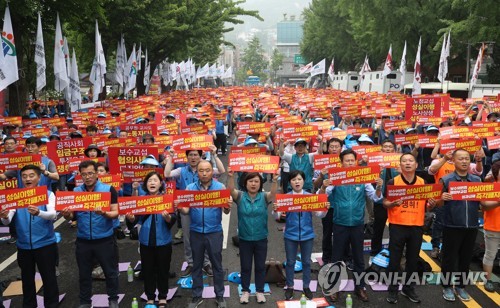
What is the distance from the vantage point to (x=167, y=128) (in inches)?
426

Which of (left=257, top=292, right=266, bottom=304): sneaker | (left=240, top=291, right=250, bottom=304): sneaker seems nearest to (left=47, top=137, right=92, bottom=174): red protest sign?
(left=240, top=291, right=250, bottom=304): sneaker

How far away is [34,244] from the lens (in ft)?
17.3

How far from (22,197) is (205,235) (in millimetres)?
2134

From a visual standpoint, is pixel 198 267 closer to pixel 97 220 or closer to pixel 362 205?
pixel 97 220

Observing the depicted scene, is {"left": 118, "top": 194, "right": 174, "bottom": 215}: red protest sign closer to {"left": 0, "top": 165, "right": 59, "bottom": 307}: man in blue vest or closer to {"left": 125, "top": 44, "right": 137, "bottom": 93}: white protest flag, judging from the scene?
{"left": 0, "top": 165, "right": 59, "bottom": 307}: man in blue vest

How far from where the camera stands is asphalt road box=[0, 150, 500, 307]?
5.86 metres

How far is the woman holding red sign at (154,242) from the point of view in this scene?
217 inches

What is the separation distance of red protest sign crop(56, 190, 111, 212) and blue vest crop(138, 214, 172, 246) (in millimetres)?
566

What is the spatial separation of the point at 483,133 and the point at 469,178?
3917 millimetres

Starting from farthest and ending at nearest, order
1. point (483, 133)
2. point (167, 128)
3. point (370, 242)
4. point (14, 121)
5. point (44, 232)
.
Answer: point (14, 121) < point (167, 128) < point (483, 133) < point (370, 242) < point (44, 232)

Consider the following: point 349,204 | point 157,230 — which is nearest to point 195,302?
point 157,230

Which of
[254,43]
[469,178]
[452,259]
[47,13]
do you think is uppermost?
[254,43]

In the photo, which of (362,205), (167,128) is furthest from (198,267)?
(167,128)

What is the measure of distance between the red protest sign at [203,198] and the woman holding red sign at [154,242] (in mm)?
268
